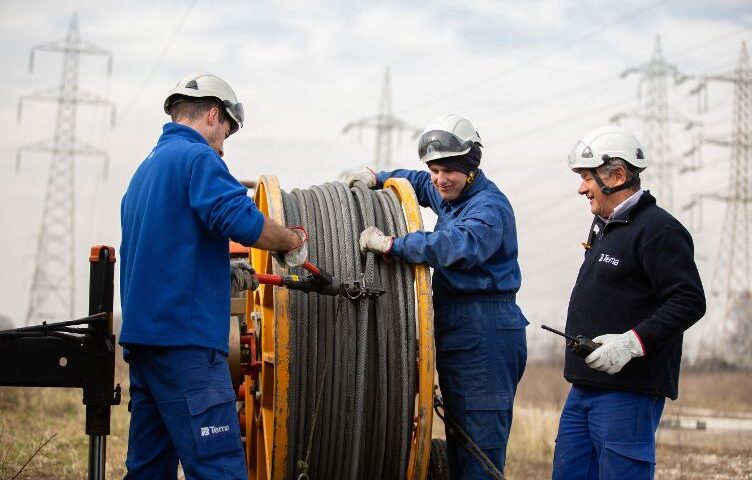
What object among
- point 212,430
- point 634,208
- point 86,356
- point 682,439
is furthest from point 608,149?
point 682,439

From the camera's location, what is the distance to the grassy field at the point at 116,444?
29.8 feet

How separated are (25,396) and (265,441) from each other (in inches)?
310

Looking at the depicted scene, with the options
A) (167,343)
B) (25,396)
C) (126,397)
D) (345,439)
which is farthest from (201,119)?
(126,397)

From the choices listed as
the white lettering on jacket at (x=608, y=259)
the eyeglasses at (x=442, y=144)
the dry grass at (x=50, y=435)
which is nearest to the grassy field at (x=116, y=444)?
the dry grass at (x=50, y=435)

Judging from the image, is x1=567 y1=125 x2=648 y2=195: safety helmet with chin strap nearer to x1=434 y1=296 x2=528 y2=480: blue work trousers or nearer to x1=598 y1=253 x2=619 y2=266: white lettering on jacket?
x1=598 y1=253 x2=619 y2=266: white lettering on jacket

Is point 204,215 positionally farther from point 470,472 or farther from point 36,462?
point 36,462

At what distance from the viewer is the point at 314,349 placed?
20.0ft

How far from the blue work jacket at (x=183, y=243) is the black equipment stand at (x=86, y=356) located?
192 mm

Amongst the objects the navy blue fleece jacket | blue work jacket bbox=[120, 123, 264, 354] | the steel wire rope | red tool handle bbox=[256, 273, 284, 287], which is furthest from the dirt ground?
blue work jacket bbox=[120, 123, 264, 354]

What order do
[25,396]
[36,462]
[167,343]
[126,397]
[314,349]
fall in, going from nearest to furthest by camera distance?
Result: [167,343], [314,349], [36,462], [25,396], [126,397]

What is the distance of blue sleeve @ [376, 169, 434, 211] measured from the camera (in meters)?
7.33

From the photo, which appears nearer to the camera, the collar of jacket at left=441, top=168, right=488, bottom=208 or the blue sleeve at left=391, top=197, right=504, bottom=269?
the blue sleeve at left=391, top=197, right=504, bottom=269

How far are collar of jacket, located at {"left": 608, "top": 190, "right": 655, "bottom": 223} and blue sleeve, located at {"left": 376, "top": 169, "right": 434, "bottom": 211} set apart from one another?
5.66 ft

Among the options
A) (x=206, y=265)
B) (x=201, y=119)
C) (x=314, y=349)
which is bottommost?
(x=314, y=349)
